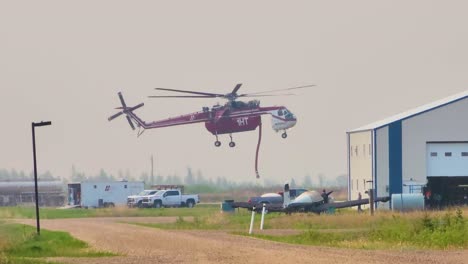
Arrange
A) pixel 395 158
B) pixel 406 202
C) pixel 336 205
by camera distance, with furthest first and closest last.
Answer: pixel 395 158, pixel 336 205, pixel 406 202

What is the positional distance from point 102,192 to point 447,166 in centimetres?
4379

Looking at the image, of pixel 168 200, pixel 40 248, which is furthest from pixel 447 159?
pixel 40 248

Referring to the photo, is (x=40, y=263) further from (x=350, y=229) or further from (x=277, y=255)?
(x=350, y=229)

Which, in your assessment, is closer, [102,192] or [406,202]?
[406,202]

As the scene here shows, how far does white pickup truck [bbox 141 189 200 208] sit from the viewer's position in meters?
94.0

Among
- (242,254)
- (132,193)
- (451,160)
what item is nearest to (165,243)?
(242,254)

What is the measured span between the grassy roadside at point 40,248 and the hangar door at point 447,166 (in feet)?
93.2

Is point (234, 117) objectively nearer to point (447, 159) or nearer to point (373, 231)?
point (447, 159)

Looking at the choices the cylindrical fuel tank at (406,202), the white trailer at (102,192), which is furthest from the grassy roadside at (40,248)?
the white trailer at (102,192)

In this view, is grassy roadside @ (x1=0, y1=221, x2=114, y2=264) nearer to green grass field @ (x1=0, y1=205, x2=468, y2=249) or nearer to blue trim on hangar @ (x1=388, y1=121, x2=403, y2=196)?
green grass field @ (x1=0, y1=205, x2=468, y2=249)

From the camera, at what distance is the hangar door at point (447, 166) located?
219 ft

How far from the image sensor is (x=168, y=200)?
312 ft

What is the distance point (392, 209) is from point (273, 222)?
937 cm

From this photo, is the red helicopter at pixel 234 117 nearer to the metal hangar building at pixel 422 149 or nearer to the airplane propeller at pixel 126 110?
the airplane propeller at pixel 126 110
